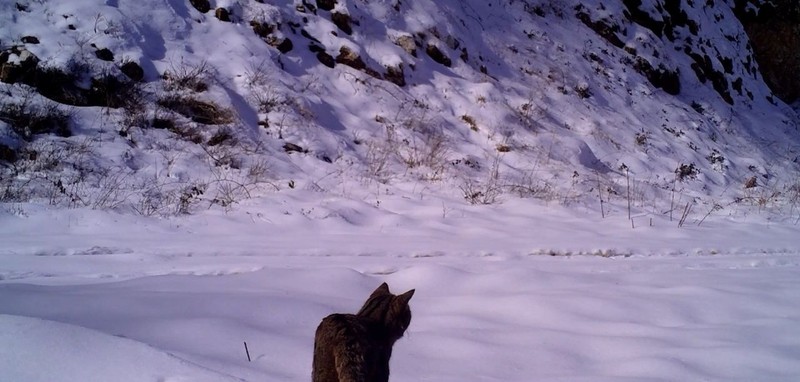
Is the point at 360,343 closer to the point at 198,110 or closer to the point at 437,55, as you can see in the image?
the point at 198,110

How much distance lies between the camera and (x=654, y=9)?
14133 millimetres

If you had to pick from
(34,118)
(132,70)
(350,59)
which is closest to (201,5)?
(132,70)

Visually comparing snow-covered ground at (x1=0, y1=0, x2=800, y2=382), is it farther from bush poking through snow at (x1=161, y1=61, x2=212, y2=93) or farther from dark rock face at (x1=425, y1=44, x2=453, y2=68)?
dark rock face at (x1=425, y1=44, x2=453, y2=68)

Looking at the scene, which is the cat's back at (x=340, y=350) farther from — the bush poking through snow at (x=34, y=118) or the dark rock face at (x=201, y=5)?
the dark rock face at (x=201, y=5)

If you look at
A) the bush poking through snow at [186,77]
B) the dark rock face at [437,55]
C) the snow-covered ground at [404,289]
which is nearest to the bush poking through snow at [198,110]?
the bush poking through snow at [186,77]

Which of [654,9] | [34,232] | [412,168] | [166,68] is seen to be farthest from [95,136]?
[654,9]

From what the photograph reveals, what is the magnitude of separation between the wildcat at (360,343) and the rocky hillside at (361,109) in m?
4.05

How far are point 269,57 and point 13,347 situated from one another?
6.95 meters

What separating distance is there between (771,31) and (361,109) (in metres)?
16.3

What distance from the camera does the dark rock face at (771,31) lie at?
1778 centimetres

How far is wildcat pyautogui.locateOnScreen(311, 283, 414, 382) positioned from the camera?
4.86 ft

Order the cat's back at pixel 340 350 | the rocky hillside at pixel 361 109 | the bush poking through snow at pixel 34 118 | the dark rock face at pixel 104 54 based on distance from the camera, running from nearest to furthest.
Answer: the cat's back at pixel 340 350 < the bush poking through snow at pixel 34 118 < the rocky hillside at pixel 361 109 < the dark rock face at pixel 104 54

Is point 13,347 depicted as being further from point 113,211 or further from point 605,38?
point 605,38

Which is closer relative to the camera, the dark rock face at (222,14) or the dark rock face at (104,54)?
the dark rock face at (104,54)
